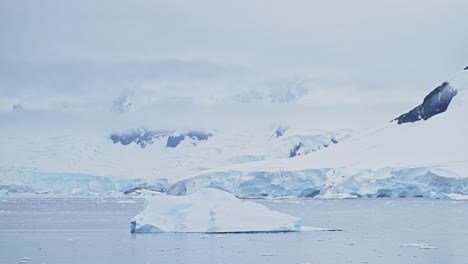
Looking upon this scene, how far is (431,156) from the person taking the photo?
77.8m

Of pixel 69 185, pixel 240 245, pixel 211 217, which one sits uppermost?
pixel 69 185

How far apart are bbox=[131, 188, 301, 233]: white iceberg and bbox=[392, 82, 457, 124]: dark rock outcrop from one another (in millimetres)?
68911

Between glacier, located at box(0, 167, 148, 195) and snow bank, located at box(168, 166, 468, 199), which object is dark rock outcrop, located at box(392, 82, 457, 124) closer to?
snow bank, located at box(168, 166, 468, 199)

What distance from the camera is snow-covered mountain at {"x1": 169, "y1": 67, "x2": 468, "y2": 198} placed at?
6719 cm

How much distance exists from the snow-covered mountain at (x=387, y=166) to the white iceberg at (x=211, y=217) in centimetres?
3608

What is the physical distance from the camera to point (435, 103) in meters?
94.9

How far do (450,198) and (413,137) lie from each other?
2898 centimetres

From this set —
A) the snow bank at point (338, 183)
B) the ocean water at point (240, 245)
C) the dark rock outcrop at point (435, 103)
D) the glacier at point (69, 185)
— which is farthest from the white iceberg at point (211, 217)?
the glacier at point (69, 185)

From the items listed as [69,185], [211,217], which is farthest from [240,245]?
[69,185]

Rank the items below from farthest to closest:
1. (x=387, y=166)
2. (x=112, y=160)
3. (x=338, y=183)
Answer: (x=112, y=160) < (x=338, y=183) < (x=387, y=166)

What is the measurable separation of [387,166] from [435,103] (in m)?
26.8

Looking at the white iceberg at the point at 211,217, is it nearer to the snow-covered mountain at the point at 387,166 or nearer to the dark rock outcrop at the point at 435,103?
the snow-covered mountain at the point at 387,166

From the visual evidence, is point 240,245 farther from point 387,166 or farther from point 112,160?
point 112,160

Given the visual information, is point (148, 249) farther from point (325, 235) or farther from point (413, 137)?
point (413, 137)
